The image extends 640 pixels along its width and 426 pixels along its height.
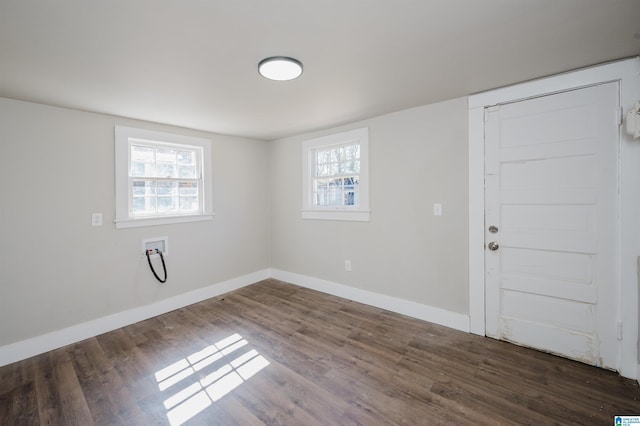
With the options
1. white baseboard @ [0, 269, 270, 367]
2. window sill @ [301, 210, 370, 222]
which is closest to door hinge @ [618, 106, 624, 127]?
window sill @ [301, 210, 370, 222]

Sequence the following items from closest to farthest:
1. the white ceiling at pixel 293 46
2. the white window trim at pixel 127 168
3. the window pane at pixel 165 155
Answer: the white ceiling at pixel 293 46 < the white window trim at pixel 127 168 < the window pane at pixel 165 155

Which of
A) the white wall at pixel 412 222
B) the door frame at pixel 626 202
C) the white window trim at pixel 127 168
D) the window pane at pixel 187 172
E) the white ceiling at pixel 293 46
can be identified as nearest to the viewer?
the white ceiling at pixel 293 46

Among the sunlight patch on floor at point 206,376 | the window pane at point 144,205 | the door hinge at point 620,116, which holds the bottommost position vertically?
the sunlight patch on floor at point 206,376

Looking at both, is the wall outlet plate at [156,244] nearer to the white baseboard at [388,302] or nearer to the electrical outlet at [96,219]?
the electrical outlet at [96,219]

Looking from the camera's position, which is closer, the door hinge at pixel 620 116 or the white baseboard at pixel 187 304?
the door hinge at pixel 620 116

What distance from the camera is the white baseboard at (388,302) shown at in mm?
2820

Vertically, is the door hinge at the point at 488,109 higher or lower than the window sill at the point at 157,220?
higher

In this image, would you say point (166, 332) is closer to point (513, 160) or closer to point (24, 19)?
point (24, 19)

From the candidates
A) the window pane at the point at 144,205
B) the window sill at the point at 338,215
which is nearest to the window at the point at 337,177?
the window sill at the point at 338,215

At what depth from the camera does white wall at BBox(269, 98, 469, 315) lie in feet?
9.11

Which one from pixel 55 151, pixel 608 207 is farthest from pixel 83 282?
pixel 608 207

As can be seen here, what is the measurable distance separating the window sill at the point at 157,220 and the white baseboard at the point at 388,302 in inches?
62.5

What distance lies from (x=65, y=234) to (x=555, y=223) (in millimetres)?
4548

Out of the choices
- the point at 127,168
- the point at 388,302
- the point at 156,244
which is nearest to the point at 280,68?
the point at 127,168
